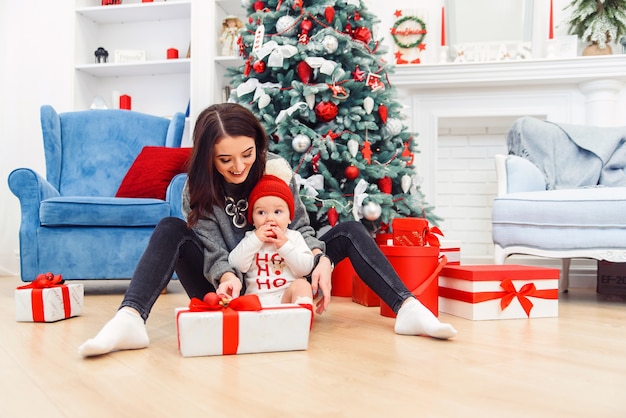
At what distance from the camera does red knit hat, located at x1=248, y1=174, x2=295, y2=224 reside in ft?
4.81

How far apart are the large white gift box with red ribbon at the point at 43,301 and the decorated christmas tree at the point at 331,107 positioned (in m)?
0.98

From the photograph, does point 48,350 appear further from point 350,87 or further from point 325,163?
point 350,87

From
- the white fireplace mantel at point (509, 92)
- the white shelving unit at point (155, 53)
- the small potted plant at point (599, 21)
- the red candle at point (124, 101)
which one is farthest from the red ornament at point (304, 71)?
the red candle at point (124, 101)

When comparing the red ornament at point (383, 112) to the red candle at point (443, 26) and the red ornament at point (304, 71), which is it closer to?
the red ornament at point (304, 71)

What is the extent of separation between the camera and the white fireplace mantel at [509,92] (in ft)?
10.7

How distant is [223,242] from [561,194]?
1507 mm

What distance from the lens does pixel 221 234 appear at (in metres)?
1.55

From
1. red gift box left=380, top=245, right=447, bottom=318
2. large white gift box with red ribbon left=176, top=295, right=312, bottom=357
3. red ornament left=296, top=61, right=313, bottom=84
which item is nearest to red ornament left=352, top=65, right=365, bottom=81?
red ornament left=296, top=61, right=313, bottom=84

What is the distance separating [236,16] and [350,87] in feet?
6.16

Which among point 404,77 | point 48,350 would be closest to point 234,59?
point 404,77

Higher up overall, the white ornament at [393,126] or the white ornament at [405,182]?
the white ornament at [393,126]

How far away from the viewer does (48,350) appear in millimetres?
1354

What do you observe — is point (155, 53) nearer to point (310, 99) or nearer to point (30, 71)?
point (30, 71)

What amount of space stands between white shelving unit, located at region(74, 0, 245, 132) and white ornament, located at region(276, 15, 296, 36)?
136 centimetres
